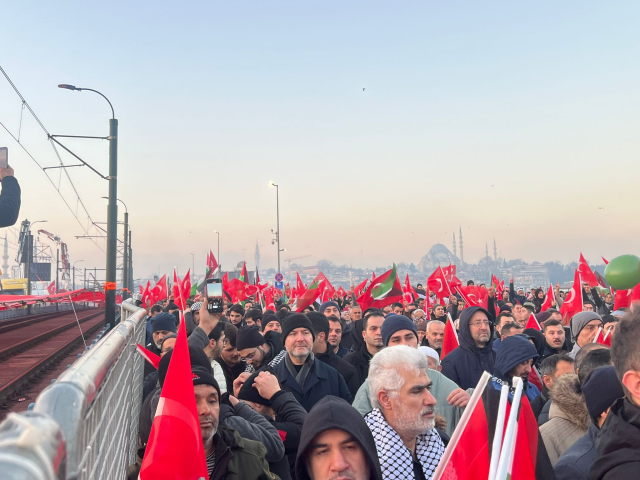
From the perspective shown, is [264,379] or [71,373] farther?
[264,379]

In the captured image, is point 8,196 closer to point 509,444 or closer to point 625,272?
point 509,444

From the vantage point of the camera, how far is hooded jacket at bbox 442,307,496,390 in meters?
5.85

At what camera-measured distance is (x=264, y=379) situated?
3936mm

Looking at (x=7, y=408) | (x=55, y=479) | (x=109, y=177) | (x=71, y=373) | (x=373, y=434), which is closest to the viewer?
(x=55, y=479)

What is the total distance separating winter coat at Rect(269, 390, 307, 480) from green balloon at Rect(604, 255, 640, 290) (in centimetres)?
673

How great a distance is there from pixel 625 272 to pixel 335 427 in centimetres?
761

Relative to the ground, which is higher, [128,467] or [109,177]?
[109,177]

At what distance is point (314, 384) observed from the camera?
5066mm

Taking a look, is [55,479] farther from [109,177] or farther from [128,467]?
[109,177]

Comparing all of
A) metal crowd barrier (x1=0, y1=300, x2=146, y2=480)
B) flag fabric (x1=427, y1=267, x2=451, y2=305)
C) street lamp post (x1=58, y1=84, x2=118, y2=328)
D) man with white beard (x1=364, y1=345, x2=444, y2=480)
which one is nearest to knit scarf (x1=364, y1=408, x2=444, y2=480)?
man with white beard (x1=364, y1=345, x2=444, y2=480)

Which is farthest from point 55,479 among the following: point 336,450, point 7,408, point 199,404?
point 7,408

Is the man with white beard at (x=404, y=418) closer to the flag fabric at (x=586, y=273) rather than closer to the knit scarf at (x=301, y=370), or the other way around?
the knit scarf at (x=301, y=370)

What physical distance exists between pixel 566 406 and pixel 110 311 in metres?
12.9

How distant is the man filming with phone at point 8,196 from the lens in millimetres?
3325
